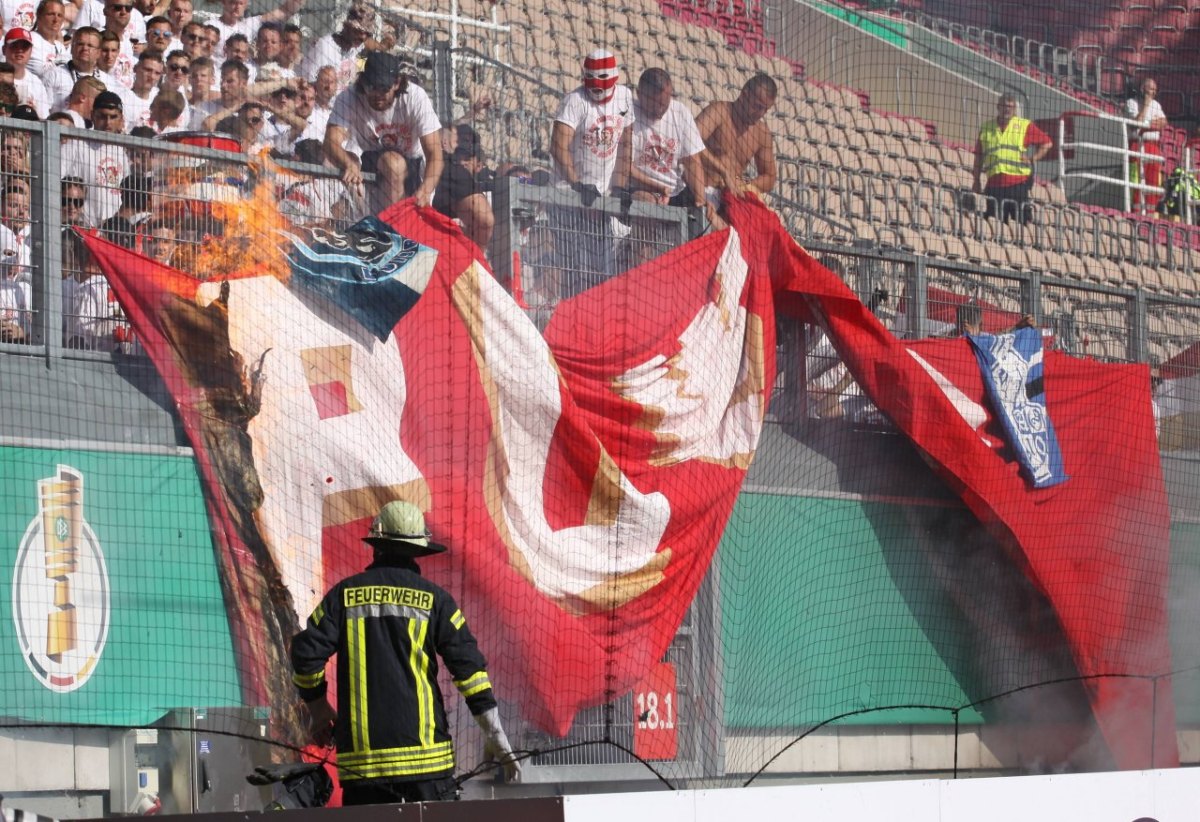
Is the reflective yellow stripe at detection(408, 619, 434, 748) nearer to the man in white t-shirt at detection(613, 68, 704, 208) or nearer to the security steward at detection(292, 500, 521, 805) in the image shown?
the security steward at detection(292, 500, 521, 805)

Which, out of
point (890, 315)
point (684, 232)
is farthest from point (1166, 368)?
point (684, 232)

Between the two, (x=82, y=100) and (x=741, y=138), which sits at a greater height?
(x=741, y=138)

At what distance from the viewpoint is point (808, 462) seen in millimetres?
8195

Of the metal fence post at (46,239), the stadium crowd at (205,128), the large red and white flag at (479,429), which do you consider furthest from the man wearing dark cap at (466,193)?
the metal fence post at (46,239)

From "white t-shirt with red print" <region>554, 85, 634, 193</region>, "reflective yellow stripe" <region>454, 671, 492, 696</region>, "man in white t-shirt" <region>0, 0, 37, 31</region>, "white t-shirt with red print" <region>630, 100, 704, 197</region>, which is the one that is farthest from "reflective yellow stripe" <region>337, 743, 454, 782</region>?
"white t-shirt with red print" <region>630, 100, 704, 197</region>

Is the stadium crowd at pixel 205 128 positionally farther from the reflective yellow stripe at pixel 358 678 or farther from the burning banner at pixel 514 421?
the reflective yellow stripe at pixel 358 678

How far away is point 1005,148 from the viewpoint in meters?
9.73

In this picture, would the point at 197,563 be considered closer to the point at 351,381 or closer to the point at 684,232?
the point at 351,381

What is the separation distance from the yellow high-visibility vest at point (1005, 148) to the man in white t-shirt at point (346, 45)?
13.0 ft

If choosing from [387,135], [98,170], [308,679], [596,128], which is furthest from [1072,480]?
[308,679]

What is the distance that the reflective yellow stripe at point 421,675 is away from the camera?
4066 millimetres

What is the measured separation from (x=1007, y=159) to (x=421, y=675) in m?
6.63

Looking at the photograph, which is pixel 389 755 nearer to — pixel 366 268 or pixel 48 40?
pixel 366 268

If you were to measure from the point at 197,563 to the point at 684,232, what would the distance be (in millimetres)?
2939
